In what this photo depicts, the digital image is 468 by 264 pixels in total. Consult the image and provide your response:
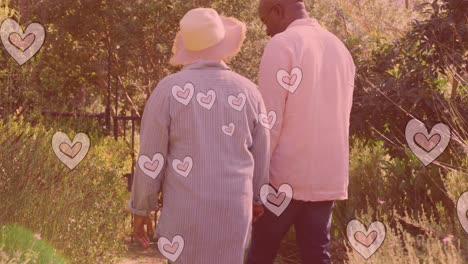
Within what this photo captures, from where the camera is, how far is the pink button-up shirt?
3428mm

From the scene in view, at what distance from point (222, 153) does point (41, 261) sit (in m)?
1.77

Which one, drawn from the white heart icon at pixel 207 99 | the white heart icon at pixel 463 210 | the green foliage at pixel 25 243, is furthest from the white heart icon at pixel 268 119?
the white heart icon at pixel 463 210

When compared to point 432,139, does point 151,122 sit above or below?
above

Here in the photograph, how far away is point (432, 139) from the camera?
19.7 ft

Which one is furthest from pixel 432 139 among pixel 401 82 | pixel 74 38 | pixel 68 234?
pixel 74 38

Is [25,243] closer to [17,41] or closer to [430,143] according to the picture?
[17,41]

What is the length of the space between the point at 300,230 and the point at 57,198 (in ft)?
5.99

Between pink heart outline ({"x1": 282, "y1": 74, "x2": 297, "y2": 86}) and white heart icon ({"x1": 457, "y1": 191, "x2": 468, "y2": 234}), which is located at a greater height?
pink heart outline ({"x1": 282, "y1": 74, "x2": 297, "y2": 86})

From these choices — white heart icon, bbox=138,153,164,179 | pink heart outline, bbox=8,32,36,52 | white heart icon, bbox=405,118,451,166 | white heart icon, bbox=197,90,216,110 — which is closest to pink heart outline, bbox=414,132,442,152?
white heart icon, bbox=405,118,451,166

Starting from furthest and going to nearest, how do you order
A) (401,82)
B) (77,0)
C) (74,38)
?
(74,38) < (77,0) < (401,82)

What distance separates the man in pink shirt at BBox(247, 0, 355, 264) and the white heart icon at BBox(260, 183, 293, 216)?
0.01 meters

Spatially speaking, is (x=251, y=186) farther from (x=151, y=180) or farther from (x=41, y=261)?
(x=41, y=261)

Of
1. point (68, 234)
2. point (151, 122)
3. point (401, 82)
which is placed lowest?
point (68, 234)

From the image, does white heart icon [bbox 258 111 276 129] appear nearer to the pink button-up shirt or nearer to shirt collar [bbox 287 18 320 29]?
the pink button-up shirt
